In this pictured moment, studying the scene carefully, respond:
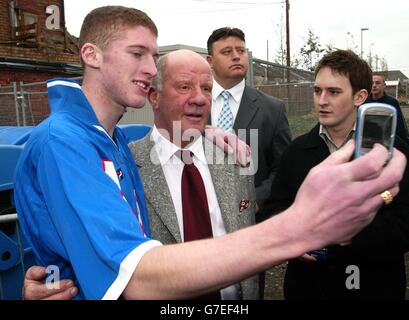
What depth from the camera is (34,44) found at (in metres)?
16.5

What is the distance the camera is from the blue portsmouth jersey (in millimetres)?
950

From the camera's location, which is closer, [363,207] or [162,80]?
[363,207]

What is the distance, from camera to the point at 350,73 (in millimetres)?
2518

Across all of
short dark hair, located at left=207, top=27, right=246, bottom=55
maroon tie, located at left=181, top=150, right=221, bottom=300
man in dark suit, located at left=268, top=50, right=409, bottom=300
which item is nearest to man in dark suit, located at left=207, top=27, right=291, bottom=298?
short dark hair, located at left=207, top=27, right=246, bottom=55

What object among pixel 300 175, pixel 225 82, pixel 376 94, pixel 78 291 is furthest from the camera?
pixel 376 94

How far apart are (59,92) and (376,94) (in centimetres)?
597

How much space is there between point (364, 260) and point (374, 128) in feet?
4.67

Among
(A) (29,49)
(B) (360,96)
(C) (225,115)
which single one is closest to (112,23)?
(B) (360,96)

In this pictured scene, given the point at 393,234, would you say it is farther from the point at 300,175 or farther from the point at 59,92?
the point at 59,92

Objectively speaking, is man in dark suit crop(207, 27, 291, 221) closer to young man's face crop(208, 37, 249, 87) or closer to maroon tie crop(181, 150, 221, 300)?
young man's face crop(208, 37, 249, 87)

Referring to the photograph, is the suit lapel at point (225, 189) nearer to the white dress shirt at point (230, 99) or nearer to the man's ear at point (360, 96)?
the man's ear at point (360, 96)

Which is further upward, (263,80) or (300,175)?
(263,80)

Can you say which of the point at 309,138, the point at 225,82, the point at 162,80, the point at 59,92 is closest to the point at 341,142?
the point at 309,138

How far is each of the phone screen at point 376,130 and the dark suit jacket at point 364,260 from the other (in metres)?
1.24
